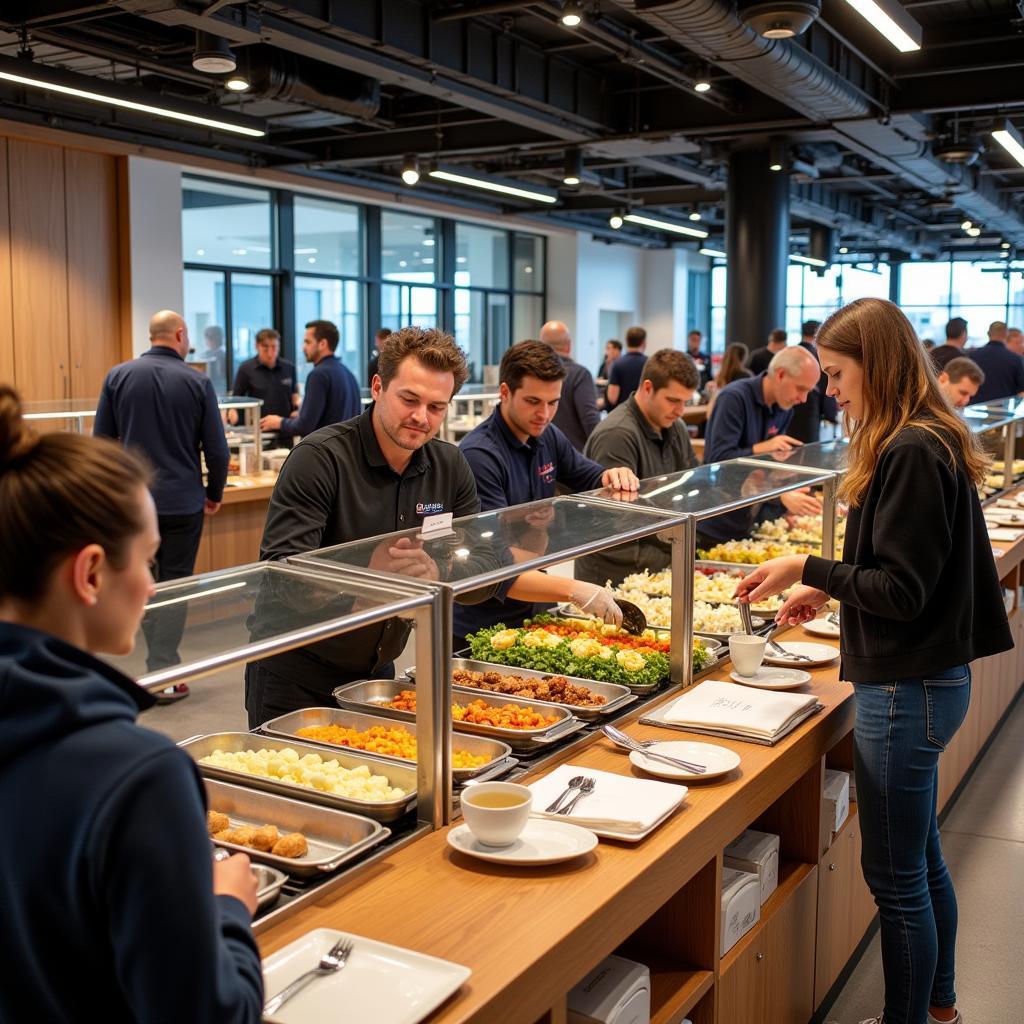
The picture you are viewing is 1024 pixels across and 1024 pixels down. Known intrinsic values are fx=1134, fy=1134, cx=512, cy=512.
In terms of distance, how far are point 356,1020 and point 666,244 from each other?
20792 mm

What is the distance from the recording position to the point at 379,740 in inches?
90.8

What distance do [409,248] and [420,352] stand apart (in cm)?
1420

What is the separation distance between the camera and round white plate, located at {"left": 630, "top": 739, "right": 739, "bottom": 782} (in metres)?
2.29

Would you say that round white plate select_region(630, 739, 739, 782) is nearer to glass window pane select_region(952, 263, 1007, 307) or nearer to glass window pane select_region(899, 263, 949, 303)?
glass window pane select_region(952, 263, 1007, 307)

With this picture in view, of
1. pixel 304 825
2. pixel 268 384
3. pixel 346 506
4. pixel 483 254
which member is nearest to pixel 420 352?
pixel 346 506

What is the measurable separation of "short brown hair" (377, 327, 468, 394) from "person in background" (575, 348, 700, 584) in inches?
63.5

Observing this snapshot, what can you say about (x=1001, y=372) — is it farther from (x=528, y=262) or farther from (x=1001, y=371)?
(x=528, y=262)

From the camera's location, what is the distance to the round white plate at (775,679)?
2955 millimetres

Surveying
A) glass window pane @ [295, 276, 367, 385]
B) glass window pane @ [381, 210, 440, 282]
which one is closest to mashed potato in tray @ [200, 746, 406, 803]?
glass window pane @ [295, 276, 367, 385]

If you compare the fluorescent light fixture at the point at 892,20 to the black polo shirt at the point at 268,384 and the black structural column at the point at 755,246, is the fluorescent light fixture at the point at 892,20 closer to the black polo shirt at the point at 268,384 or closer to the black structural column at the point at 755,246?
the black structural column at the point at 755,246

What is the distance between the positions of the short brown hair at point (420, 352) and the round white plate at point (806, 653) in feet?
4.00

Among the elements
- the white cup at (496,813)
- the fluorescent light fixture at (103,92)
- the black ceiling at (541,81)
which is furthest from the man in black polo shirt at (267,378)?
the white cup at (496,813)

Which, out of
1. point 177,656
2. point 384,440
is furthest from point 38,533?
point 384,440

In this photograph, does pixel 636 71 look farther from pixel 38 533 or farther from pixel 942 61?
pixel 38 533
